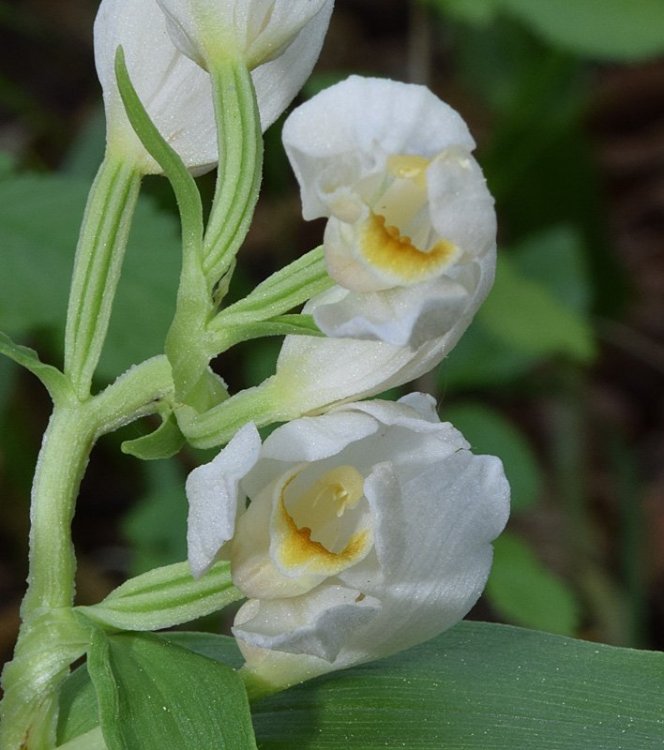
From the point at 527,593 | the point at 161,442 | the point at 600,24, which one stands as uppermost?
the point at 161,442

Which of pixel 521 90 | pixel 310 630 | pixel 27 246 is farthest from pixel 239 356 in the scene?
pixel 310 630

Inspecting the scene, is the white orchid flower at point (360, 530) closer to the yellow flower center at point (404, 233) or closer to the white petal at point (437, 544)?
the white petal at point (437, 544)

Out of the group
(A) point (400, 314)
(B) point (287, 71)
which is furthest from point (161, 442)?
(B) point (287, 71)

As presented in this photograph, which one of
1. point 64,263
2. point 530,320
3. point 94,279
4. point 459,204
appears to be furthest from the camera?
point 530,320

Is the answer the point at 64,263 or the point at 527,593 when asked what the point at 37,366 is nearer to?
the point at 64,263

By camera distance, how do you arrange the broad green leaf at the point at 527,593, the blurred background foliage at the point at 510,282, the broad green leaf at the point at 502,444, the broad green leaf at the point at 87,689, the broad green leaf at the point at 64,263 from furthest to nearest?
the broad green leaf at the point at 502,444, the broad green leaf at the point at 527,593, the blurred background foliage at the point at 510,282, the broad green leaf at the point at 64,263, the broad green leaf at the point at 87,689

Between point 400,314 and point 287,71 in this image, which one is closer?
point 400,314

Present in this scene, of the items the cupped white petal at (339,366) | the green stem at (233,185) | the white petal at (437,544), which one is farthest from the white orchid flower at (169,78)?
the white petal at (437,544)

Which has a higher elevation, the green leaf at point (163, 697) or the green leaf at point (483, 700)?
the green leaf at point (163, 697)

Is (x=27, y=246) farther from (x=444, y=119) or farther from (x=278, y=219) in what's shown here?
(x=278, y=219)
